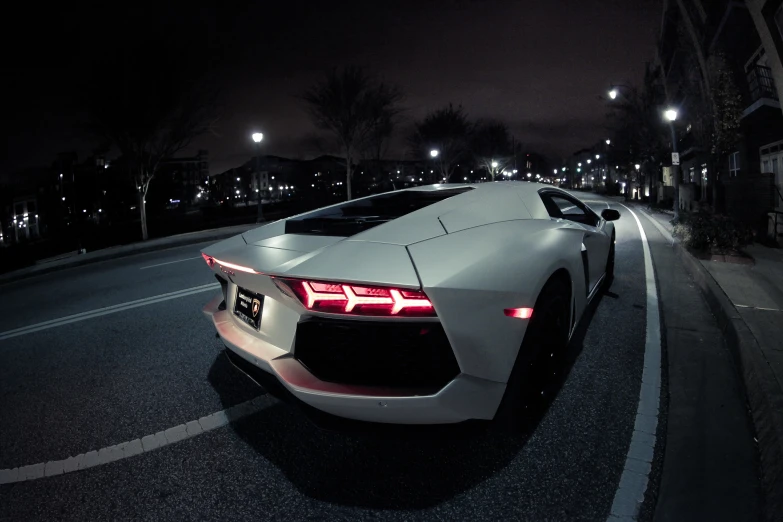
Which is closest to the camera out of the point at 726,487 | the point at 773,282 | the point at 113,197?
the point at 726,487

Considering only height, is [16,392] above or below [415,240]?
below

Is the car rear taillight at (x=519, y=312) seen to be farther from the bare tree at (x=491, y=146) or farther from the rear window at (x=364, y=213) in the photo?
the bare tree at (x=491, y=146)

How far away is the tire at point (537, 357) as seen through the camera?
227 centimetres

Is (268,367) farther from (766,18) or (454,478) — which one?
(766,18)

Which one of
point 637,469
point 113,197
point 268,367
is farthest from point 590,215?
point 113,197

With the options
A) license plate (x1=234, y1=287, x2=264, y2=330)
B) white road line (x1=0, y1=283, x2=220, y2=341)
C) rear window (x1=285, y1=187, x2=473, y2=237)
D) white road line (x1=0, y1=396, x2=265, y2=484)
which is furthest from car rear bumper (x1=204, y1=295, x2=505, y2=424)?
white road line (x1=0, y1=283, x2=220, y2=341)

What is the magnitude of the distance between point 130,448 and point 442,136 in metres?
44.3

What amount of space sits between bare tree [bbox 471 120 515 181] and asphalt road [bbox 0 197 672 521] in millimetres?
51757

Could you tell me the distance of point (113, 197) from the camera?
46906 mm

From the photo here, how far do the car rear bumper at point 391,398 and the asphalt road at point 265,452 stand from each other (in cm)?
13

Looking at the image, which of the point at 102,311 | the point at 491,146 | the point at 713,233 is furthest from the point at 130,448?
the point at 491,146

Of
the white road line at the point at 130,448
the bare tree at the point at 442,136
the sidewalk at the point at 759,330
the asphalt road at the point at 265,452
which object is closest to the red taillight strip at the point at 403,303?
the asphalt road at the point at 265,452

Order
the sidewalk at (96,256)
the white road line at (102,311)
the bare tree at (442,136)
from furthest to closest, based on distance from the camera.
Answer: the bare tree at (442,136) < the sidewalk at (96,256) < the white road line at (102,311)

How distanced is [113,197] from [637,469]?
54.4 meters
